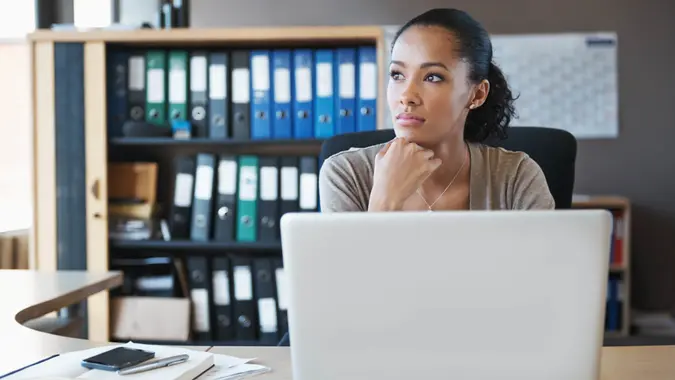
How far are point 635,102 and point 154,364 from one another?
270 cm

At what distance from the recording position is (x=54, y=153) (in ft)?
9.34

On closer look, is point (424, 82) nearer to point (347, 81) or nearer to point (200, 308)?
point (347, 81)

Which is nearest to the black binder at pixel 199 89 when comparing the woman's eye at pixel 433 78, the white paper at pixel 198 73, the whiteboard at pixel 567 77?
the white paper at pixel 198 73

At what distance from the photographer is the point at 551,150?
158cm

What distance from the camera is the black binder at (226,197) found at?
2.86 meters

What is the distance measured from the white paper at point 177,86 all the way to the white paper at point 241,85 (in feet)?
0.70

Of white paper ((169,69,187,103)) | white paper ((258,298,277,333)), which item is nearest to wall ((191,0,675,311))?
white paper ((169,69,187,103))

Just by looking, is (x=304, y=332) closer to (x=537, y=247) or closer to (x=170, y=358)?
(x=537, y=247)

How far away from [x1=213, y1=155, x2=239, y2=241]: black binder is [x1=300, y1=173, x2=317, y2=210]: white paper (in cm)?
28

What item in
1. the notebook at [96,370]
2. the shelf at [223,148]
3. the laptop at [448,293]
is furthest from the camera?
the shelf at [223,148]

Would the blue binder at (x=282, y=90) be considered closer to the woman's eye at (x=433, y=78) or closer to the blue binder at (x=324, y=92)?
the blue binder at (x=324, y=92)

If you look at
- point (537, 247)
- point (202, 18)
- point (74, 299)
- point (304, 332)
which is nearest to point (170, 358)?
point (304, 332)

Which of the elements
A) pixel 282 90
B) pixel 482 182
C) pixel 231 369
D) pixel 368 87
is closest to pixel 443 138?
pixel 482 182

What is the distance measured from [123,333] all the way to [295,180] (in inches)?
37.8
